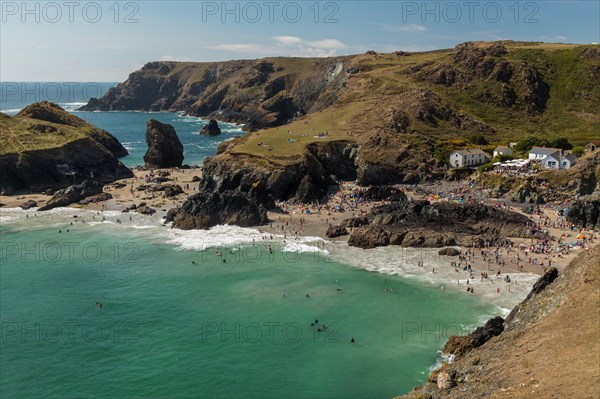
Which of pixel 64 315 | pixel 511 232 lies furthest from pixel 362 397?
pixel 511 232

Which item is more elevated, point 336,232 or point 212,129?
point 212,129

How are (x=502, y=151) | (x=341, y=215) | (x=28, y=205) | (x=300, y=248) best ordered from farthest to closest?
(x=502, y=151) → (x=28, y=205) → (x=341, y=215) → (x=300, y=248)

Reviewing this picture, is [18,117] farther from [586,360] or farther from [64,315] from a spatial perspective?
[586,360]

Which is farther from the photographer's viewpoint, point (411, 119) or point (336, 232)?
point (411, 119)

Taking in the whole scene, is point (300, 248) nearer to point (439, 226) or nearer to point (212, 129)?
point (439, 226)

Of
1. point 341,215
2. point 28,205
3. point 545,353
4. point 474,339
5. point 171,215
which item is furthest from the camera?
point 28,205

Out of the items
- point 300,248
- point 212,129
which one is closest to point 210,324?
point 300,248

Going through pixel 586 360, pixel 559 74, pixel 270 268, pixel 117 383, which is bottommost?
pixel 117 383
